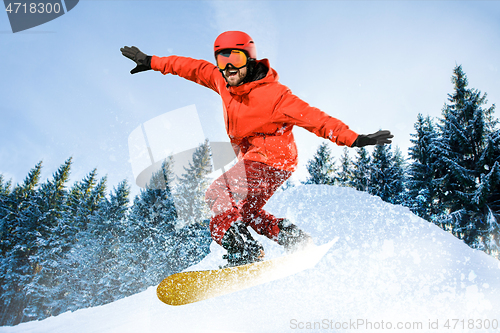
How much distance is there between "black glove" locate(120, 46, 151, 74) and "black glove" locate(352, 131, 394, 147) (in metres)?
2.68

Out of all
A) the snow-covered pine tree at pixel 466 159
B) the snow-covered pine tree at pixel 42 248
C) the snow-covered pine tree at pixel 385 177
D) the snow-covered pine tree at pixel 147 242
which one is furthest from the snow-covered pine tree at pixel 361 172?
the snow-covered pine tree at pixel 42 248

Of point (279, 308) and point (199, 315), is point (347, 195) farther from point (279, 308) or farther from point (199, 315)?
point (199, 315)

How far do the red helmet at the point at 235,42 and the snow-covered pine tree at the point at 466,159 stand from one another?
14.5 m

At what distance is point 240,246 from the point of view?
2.46m

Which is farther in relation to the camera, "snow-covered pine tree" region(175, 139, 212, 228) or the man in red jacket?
"snow-covered pine tree" region(175, 139, 212, 228)

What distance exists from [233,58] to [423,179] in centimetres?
1794

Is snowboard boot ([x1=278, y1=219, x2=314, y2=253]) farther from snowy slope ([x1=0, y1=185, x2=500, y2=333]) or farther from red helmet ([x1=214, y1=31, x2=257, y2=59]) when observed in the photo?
red helmet ([x1=214, y1=31, x2=257, y2=59])

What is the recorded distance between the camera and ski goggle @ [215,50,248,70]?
2521 mm

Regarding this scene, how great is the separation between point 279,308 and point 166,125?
9.21ft

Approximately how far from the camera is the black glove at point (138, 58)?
324 cm

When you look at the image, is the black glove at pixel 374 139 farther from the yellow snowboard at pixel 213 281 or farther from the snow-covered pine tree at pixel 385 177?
the snow-covered pine tree at pixel 385 177

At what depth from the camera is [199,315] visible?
3234mm

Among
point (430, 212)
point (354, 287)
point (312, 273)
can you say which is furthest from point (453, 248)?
point (430, 212)

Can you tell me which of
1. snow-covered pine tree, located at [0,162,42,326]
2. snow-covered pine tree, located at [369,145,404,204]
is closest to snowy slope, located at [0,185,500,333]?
snow-covered pine tree, located at [369,145,404,204]
